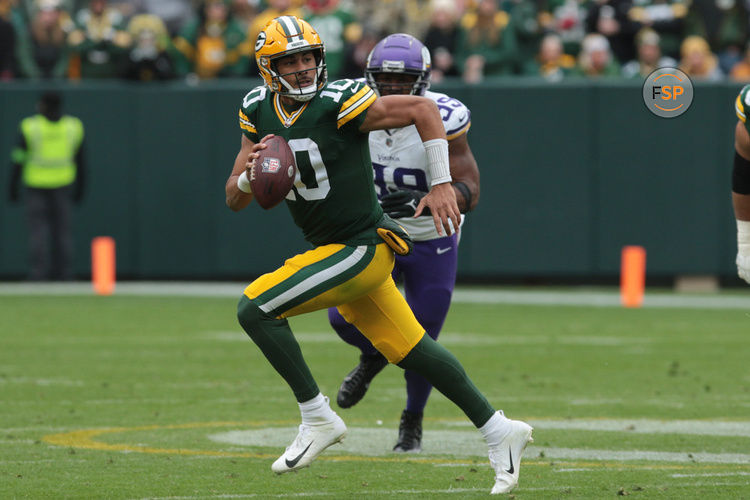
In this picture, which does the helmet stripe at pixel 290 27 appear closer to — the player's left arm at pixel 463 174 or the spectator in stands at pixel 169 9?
the player's left arm at pixel 463 174

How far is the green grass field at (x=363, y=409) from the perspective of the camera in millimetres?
5547

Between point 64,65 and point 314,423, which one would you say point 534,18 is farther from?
point 314,423

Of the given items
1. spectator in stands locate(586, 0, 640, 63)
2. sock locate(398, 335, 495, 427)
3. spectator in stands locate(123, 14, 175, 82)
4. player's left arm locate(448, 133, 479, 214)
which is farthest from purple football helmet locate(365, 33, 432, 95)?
spectator in stands locate(123, 14, 175, 82)

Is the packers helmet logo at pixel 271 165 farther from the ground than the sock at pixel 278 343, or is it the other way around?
the packers helmet logo at pixel 271 165

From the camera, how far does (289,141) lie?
5328mm

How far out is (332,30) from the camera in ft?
52.6

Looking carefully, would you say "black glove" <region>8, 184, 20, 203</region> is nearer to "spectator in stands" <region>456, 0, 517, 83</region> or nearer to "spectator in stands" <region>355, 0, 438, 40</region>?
"spectator in stands" <region>355, 0, 438, 40</region>

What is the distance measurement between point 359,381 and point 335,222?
5.16 ft

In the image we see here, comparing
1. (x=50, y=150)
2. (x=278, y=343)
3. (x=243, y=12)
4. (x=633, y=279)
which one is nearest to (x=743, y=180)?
(x=278, y=343)

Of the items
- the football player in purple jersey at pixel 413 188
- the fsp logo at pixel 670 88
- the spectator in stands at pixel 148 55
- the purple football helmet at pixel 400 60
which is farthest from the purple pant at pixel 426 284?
the spectator in stands at pixel 148 55

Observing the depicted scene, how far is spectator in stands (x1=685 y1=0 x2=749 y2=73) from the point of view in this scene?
54.3 ft

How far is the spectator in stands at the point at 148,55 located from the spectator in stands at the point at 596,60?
4.68 metres

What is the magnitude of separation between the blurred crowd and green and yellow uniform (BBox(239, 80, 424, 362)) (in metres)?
10.6

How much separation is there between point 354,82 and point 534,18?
1160 centimetres
